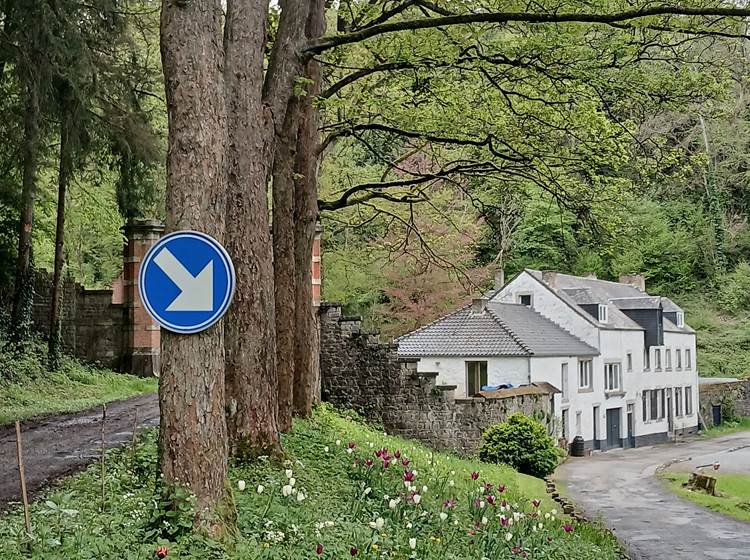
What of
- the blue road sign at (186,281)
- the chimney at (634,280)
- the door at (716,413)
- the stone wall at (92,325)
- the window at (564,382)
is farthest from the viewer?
the door at (716,413)

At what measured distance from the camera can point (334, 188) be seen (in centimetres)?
2848

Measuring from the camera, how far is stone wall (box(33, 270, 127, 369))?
71.9ft

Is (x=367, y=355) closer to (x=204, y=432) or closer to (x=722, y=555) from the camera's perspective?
(x=722, y=555)

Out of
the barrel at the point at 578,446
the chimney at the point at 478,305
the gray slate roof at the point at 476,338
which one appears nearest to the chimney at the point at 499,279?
the gray slate roof at the point at 476,338

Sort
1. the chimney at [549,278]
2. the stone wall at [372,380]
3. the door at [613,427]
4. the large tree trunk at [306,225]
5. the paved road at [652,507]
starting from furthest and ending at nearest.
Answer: the chimney at [549,278] → the door at [613,427] → the stone wall at [372,380] → the paved road at [652,507] → the large tree trunk at [306,225]

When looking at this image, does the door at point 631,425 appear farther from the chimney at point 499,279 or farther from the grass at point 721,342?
the grass at point 721,342

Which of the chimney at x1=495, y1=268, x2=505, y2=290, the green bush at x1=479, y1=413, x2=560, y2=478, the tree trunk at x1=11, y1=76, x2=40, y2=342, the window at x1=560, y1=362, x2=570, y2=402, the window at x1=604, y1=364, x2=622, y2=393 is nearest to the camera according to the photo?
the tree trunk at x1=11, y1=76, x2=40, y2=342

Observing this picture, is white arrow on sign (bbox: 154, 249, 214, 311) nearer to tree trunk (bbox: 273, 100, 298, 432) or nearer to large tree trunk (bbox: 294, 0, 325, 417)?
tree trunk (bbox: 273, 100, 298, 432)

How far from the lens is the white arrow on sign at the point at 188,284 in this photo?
19.3ft

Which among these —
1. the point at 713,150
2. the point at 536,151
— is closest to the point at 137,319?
the point at 536,151

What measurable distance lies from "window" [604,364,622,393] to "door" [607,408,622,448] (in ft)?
3.19

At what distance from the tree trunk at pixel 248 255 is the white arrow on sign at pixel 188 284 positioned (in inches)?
115

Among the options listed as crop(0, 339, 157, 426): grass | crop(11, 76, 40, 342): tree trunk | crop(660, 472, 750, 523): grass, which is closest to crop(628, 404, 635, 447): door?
crop(660, 472, 750, 523): grass

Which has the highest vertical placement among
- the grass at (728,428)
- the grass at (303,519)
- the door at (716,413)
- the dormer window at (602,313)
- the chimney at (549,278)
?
the chimney at (549,278)
